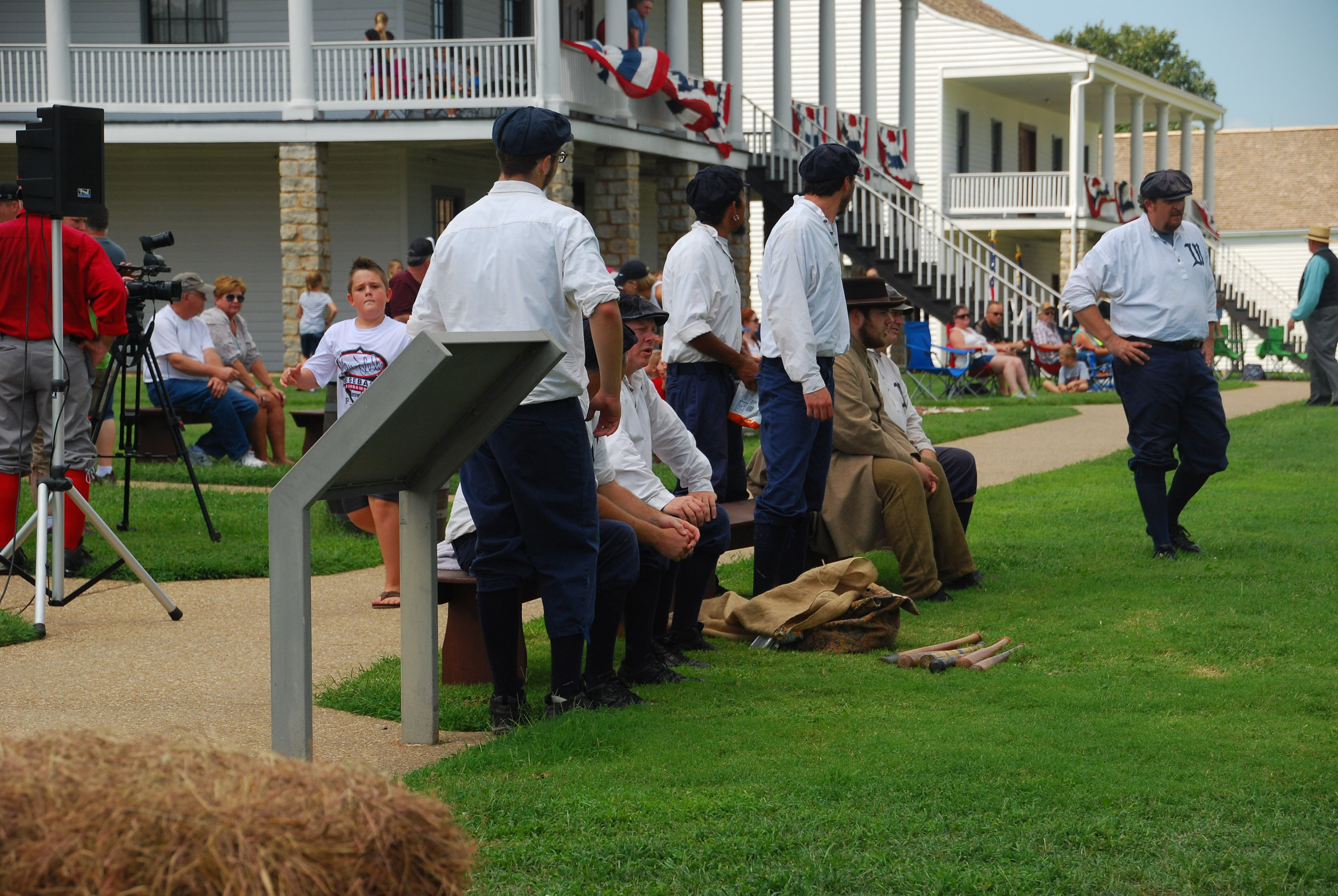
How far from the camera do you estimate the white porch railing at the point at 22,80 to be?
20.7m

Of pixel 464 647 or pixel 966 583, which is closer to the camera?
pixel 464 647

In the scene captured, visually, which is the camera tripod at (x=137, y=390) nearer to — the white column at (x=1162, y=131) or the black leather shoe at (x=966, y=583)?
the black leather shoe at (x=966, y=583)

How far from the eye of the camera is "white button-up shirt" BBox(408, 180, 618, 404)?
175 inches

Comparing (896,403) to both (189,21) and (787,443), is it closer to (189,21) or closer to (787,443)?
(787,443)

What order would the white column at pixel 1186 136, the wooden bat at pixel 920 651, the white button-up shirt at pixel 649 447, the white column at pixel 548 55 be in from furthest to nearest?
the white column at pixel 1186 136 → the white column at pixel 548 55 → the wooden bat at pixel 920 651 → the white button-up shirt at pixel 649 447

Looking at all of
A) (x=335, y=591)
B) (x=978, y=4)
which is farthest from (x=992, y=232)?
(x=335, y=591)

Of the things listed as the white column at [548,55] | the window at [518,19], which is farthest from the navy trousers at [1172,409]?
the window at [518,19]

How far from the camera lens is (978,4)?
40.8 meters

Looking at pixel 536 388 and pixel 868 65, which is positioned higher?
pixel 868 65

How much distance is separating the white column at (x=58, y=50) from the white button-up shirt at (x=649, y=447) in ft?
56.0

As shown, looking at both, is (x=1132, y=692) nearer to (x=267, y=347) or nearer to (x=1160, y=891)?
(x=1160, y=891)

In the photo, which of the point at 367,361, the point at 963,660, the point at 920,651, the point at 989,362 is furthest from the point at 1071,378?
the point at 963,660

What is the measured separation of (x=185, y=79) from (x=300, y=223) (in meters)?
2.82

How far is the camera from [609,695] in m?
4.82
